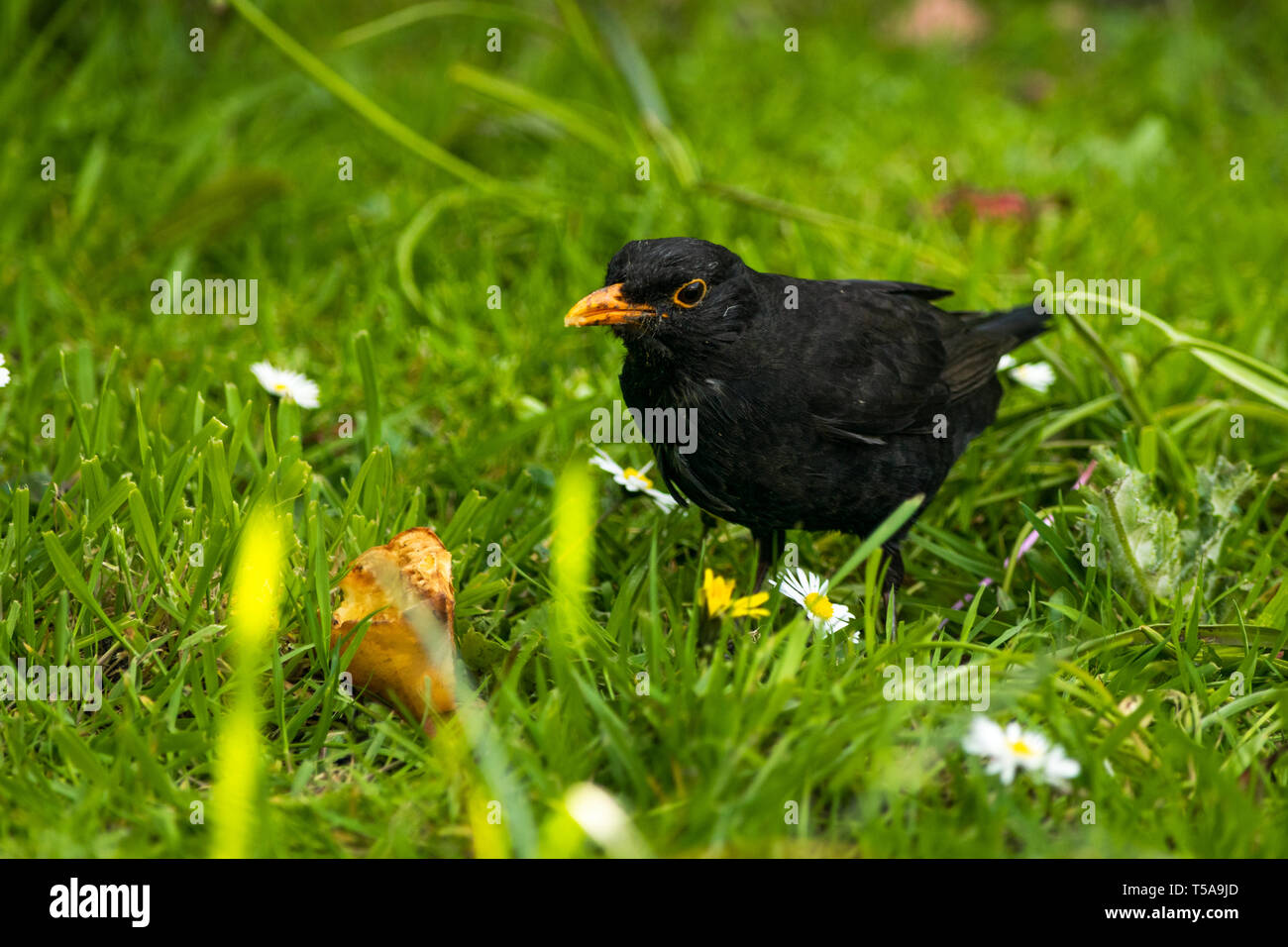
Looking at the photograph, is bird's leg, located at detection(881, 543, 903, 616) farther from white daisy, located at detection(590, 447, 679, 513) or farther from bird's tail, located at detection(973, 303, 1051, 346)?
bird's tail, located at detection(973, 303, 1051, 346)

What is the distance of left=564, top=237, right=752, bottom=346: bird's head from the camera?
2832mm

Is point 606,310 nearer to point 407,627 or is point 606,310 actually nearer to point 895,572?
point 407,627

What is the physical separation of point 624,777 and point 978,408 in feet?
5.76

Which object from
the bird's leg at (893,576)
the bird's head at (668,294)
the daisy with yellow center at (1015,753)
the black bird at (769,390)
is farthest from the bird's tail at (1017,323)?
the daisy with yellow center at (1015,753)

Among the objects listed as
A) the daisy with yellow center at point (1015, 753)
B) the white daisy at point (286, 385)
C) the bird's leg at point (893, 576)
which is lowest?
the daisy with yellow center at point (1015, 753)

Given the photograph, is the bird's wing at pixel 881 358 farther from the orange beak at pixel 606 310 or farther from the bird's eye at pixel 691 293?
the orange beak at pixel 606 310

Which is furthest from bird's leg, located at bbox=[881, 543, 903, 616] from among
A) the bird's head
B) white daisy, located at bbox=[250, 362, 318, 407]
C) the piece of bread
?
white daisy, located at bbox=[250, 362, 318, 407]

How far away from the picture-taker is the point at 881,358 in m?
3.18

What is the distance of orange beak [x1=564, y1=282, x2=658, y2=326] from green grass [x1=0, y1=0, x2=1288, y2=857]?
537mm

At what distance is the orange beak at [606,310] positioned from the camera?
9.20 ft

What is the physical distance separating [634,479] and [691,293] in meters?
0.61

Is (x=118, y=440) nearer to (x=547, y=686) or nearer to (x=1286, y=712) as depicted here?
(x=547, y=686)

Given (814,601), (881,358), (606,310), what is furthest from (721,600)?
(881,358)

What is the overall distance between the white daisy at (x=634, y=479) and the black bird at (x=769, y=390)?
6.7 inches
